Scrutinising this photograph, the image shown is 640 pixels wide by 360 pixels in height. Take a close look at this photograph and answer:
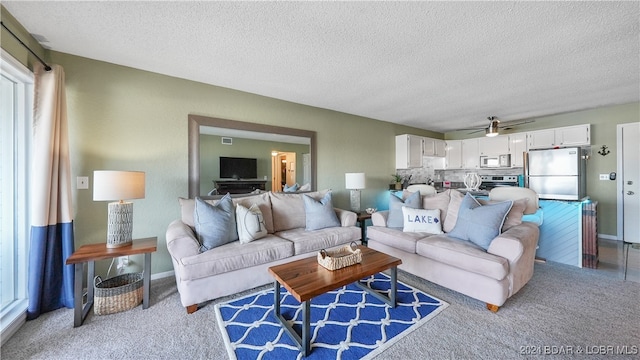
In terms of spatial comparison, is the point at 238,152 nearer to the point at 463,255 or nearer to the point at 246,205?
the point at 246,205

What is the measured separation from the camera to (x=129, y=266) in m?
2.50

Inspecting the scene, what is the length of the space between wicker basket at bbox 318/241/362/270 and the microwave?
4.73 m

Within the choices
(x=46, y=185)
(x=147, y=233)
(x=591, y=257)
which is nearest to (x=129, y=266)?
(x=147, y=233)

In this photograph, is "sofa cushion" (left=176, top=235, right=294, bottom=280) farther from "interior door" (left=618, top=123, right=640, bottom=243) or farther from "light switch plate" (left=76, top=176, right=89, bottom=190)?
"interior door" (left=618, top=123, right=640, bottom=243)

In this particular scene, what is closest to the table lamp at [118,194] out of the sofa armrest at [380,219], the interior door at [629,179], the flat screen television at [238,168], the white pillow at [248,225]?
the white pillow at [248,225]

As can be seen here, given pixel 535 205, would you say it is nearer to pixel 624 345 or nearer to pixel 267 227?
pixel 624 345

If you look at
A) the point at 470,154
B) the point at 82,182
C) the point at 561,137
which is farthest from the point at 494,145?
the point at 82,182

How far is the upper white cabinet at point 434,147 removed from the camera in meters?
5.40

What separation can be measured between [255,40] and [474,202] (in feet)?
8.84

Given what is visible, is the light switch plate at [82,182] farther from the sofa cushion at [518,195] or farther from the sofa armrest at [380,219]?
the sofa cushion at [518,195]

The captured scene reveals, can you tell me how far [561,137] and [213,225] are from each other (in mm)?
5969

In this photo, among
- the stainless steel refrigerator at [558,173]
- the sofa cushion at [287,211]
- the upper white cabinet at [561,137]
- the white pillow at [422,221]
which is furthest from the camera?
the upper white cabinet at [561,137]

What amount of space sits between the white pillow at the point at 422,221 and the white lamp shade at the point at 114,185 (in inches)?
111

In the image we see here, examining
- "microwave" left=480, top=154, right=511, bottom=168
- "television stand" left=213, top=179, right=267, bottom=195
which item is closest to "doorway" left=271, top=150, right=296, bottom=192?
"television stand" left=213, top=179, right=267, bottom=195
